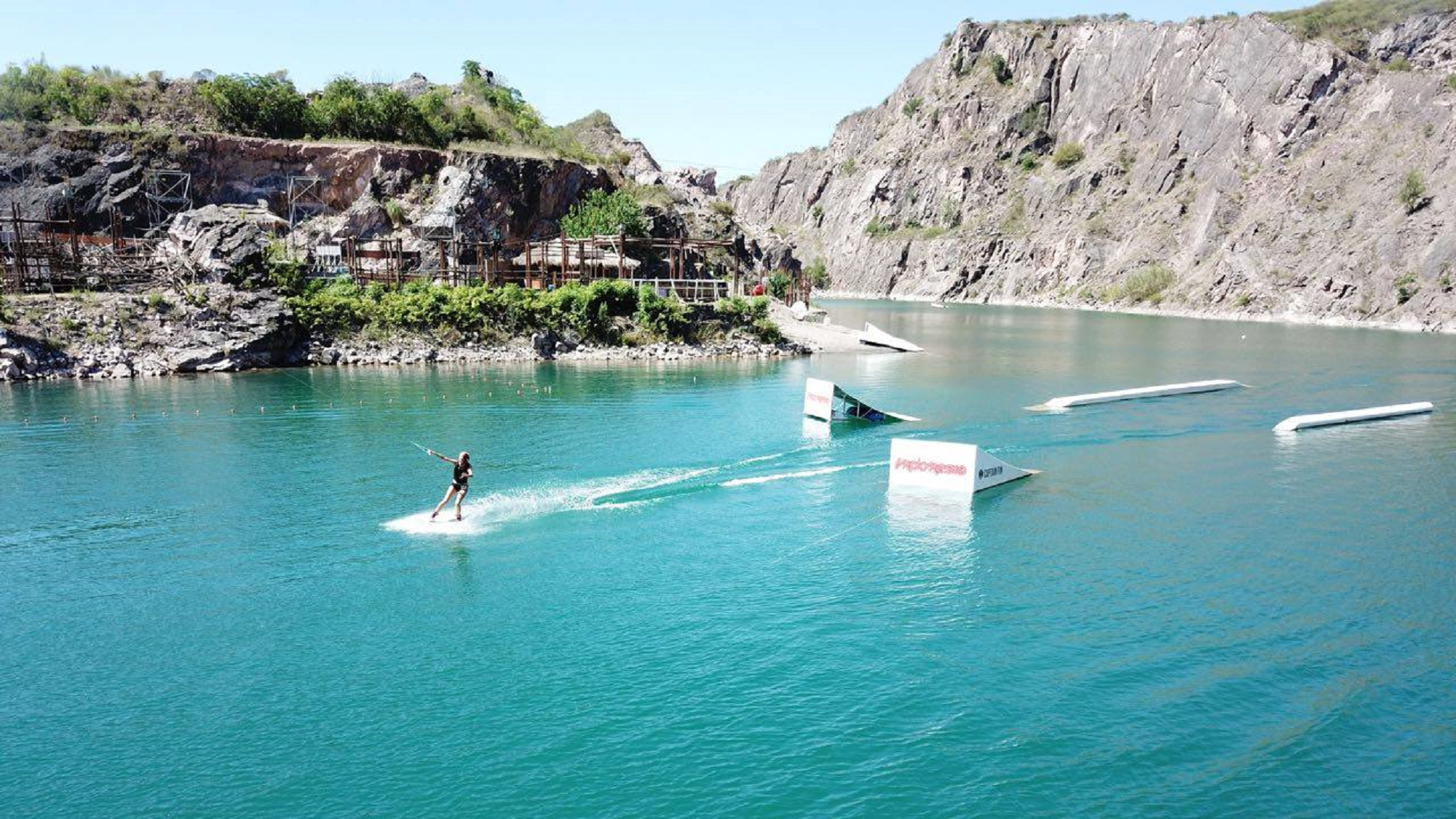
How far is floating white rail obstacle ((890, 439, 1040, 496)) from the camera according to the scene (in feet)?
116

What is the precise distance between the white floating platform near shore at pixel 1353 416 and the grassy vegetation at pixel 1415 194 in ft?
277

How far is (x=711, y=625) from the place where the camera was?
886 inches

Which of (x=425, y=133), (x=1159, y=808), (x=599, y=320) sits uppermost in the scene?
(x=425, y=133)

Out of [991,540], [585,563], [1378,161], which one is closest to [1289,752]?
[991,540]

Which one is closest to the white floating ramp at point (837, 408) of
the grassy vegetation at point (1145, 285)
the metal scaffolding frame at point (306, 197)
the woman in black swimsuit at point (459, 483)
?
the woman in black swimsuit at point (459, 483)

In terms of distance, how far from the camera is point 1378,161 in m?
134

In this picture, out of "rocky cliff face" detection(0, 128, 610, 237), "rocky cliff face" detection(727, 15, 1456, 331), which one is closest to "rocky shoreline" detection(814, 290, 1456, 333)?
"rocky cliff face" detection(727, 15, 1456, 331)

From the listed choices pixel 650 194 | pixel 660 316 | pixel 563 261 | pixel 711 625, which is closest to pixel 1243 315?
pixel 650 194

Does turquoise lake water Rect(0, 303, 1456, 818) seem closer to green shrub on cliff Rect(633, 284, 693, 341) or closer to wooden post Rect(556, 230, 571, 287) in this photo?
green shrub on cliff Rect(633, 284, 693, 341)

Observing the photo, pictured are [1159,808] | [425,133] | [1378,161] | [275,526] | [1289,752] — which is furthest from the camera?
[1378,161]

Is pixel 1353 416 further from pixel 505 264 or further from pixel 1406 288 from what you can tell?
pixel 1406 288

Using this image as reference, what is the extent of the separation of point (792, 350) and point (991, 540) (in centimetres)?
5571

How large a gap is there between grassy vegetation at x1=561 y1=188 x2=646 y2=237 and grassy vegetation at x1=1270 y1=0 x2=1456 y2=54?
432ft

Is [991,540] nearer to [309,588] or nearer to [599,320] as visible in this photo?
[309,588]
